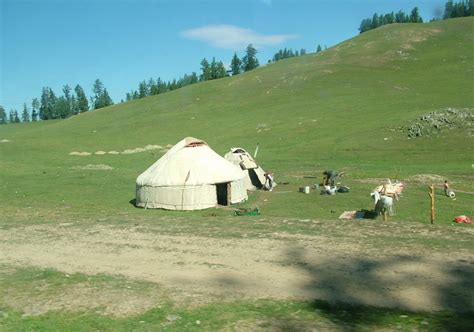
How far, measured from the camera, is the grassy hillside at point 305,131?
85.9 ft

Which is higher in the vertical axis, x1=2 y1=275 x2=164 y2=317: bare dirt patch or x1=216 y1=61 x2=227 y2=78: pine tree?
x1=216 y1=61 x2=227 y2=78: pine tree

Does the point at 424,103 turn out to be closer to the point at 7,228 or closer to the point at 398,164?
the point at 398,164

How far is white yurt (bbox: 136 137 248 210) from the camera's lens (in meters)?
23.8

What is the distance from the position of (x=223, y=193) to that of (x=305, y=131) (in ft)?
102

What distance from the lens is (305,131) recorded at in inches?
2176

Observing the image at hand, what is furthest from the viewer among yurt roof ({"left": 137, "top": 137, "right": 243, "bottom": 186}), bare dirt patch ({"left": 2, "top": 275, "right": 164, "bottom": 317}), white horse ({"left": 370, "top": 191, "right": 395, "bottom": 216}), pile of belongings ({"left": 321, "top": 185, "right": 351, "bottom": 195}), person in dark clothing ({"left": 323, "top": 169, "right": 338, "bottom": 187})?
person in dark clothing ({"left": 323, "top": 169, "right": 338, "bottom": 187})

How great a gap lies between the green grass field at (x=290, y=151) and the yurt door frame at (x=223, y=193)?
1.94m

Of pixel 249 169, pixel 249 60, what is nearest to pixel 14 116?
pixel 249 60

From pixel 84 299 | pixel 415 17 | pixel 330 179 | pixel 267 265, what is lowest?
pixel 84 299

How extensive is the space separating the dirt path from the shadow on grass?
0.05 feet

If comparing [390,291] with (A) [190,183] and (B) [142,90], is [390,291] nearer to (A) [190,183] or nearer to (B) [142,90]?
(A) [190,183]

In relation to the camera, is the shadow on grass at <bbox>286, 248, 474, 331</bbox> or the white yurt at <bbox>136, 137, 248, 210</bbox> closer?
the shadow on grass at <bbox>286, 248, 474, 331</bbox>

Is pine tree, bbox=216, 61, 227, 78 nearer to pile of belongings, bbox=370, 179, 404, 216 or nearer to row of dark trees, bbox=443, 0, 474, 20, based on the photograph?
row of dark trees, bbox=443, 0, 474, 20

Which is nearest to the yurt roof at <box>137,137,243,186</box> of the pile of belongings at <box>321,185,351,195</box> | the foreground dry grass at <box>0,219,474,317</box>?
the pile of belongings at <box>321,185,351,195</box>
